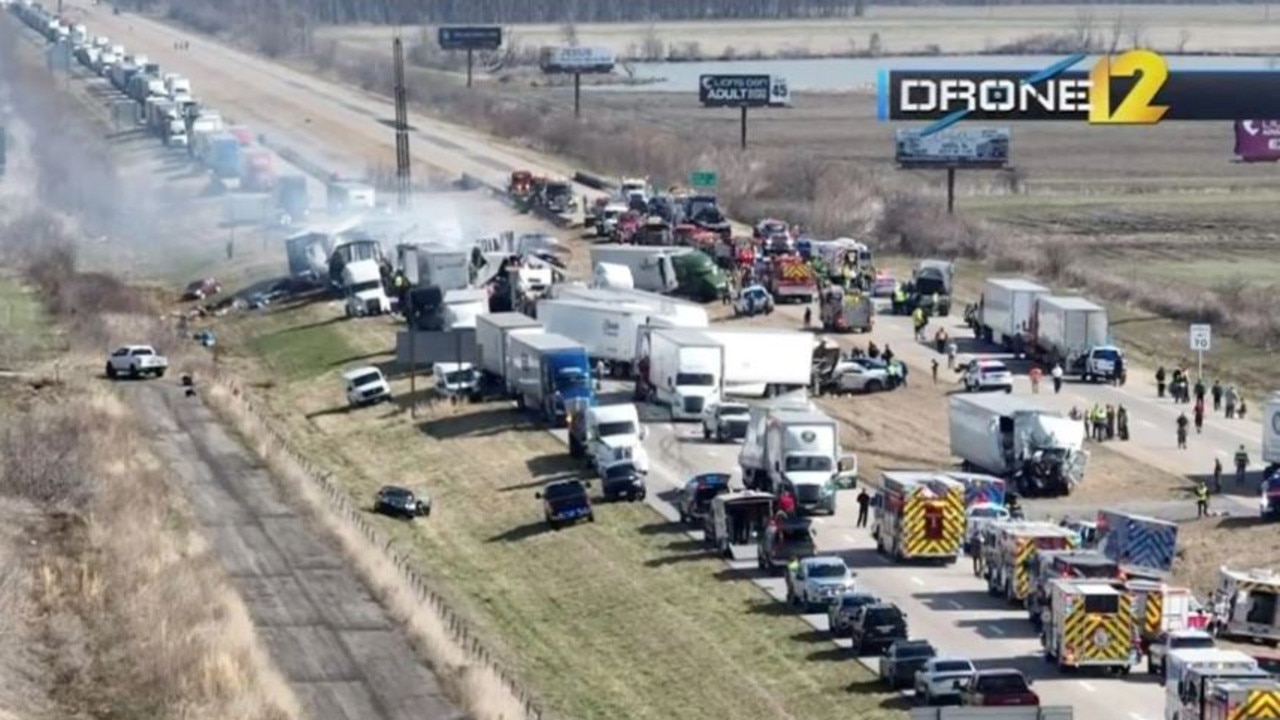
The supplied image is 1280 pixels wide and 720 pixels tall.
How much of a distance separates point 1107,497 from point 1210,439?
874 centimetres

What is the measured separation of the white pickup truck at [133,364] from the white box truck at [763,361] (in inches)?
692

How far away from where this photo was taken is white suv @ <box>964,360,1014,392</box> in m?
80.3

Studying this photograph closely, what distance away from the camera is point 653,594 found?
55.8 metres

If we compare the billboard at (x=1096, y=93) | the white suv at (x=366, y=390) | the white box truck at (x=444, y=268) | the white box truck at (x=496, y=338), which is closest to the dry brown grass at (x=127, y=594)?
the white suv at (x=366, y=390)

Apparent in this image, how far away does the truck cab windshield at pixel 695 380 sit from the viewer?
74688mm

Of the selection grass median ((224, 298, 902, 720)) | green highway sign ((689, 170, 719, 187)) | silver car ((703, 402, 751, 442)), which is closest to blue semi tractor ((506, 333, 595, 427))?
→ grass median ((224, 298, 902, 720))

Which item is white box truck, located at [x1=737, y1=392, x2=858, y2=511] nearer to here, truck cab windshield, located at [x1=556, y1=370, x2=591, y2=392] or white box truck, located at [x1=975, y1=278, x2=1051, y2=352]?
truck cab windshield, located at [x1=556, y1=370, x2=591, y2=392]

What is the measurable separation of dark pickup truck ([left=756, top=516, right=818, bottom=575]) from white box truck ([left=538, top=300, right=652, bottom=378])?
79.9ft

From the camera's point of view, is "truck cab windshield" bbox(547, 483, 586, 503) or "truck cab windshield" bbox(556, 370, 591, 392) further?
"truck cab windshield" bbox(556, 370, 591, 392)

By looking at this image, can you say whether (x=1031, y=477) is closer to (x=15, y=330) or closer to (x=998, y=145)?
(x=15, y=330)

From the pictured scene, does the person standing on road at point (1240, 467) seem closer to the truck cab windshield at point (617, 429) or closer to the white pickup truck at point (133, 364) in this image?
the truck cab windshield at point (617, 429)

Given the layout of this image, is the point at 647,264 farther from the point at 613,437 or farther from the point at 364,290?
the point at 613,437

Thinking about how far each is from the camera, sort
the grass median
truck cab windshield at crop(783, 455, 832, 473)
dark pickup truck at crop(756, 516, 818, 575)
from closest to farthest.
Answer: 1. the grass median
2. dark pickup truck at crop(756, 516, 818, 575)
3. truck cab windshield at crop(783, 455, 832, 473)

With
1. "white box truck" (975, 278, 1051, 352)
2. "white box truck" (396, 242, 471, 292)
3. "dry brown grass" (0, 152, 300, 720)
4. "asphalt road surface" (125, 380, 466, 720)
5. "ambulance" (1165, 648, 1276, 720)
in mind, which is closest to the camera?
"ambulance" (1165, 648, 1276, 720)
